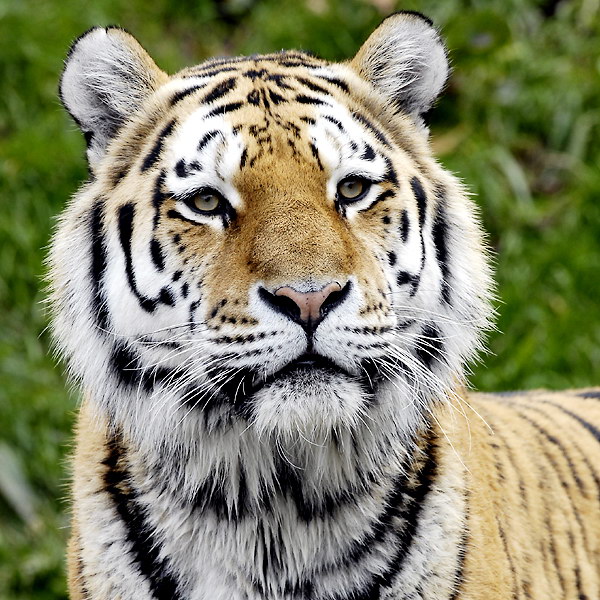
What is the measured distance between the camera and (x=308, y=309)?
1.94 meters

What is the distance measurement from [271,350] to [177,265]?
0.36 metres

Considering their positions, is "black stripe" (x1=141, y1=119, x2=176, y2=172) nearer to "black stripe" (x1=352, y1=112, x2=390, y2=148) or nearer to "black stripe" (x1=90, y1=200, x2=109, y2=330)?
"black stripe" (x1=90, y1=200, x2=109, y2=330)

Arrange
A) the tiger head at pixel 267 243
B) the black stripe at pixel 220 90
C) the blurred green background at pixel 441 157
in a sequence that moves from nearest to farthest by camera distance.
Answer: the tiger head at pixel 267 243 → the black stripe at pixel 220 90 → the blurred green background at pixel 441 157

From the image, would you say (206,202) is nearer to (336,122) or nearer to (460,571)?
(336,122)

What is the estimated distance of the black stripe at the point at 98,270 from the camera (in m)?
2.38

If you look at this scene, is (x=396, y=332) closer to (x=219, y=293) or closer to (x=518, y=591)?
(x=219, y=293)

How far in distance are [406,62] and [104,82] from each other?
0.77 m

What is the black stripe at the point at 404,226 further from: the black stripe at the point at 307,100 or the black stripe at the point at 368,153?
the black stripe at the point at 307,100

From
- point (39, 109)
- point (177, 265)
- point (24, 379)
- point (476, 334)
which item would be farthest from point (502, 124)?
point (177, 265)

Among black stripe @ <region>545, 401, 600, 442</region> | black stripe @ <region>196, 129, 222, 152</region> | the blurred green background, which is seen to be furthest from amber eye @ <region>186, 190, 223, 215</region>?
the blurred green background

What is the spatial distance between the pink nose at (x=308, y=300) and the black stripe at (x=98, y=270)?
1.92 feet

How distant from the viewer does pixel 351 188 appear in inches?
88.8

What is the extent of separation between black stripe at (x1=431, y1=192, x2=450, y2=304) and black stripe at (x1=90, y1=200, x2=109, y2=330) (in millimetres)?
790

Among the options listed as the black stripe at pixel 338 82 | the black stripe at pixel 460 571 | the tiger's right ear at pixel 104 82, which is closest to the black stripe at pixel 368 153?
the black stripe at pixel 338 82
